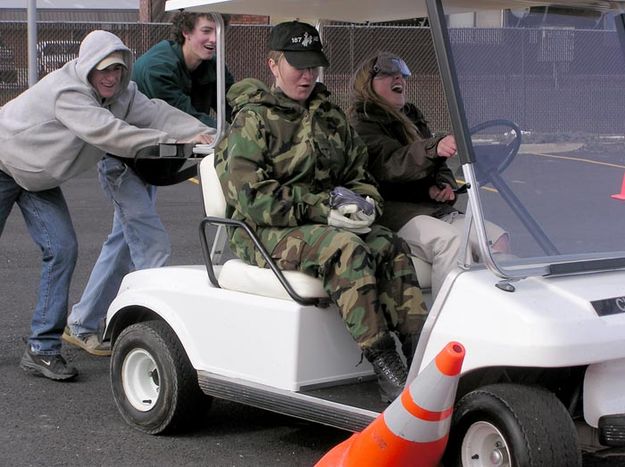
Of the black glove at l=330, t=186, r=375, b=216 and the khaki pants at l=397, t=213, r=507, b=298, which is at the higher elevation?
the black glove at l=330, t=186, r=375, b=216

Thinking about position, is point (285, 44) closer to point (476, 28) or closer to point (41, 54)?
point (476, 28)

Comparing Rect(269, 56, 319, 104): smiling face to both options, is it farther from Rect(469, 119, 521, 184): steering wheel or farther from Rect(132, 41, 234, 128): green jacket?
Rect(132, 41, 234, 128): green jacket

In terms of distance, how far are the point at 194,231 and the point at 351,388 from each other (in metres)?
5.67

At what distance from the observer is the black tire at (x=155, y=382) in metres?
4.34

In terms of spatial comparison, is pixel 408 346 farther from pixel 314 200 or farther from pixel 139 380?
pixel 139 380

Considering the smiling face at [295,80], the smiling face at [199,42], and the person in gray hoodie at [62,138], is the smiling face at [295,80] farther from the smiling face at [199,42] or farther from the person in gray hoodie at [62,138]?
the smiling face at [199,42]

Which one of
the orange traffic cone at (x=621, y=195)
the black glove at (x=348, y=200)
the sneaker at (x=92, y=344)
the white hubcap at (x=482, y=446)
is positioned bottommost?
the sneaker at (x=92, y=344)

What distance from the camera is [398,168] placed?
4445mm

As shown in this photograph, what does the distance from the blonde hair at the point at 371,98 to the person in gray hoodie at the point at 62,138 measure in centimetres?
67

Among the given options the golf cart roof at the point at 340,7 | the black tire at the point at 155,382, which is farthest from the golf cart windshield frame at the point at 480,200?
the black tire at the point at 155,382

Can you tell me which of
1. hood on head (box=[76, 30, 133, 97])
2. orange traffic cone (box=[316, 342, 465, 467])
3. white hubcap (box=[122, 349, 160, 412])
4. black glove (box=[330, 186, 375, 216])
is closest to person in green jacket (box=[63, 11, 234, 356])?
hood on head (box=[76, 30, 133, 97])

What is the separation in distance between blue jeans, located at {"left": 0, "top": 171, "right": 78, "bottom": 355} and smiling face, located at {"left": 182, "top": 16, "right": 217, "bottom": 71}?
0.94m

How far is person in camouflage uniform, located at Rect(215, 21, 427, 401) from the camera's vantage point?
150 inches

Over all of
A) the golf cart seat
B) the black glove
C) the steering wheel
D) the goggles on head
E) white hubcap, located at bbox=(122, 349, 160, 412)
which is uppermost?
the goggles on head
